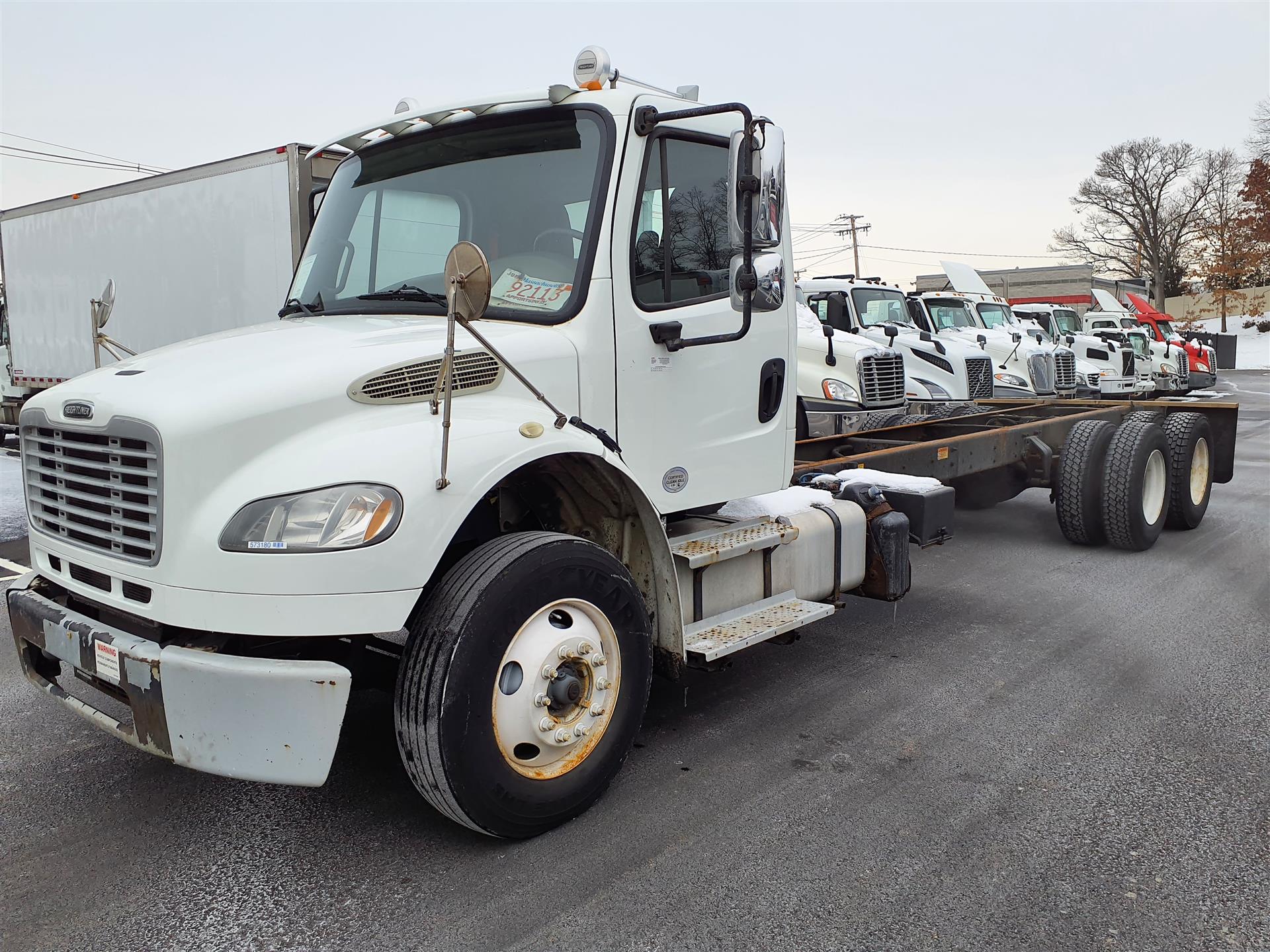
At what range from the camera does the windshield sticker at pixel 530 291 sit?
3713 mm

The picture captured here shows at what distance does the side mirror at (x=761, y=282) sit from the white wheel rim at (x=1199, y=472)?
6158 mm

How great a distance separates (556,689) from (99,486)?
5.04ft

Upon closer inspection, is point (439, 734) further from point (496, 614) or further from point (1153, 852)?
A: point (1153, 852)

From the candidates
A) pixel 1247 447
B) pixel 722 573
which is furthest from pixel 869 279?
pixel 722 573

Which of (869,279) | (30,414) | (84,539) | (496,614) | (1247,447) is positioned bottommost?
(1247,447)

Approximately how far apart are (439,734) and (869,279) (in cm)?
1414

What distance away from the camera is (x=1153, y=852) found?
3.25 meters

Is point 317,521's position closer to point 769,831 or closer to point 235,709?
point 235,709

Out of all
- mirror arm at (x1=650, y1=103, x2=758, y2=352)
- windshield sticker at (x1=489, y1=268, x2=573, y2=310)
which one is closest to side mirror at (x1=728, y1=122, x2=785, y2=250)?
mirror arm at (x1=650, y1=103, x2=758, y2=352)

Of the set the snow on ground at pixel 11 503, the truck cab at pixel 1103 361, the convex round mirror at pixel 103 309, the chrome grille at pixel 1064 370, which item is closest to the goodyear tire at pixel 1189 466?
the convex round mirror at pixel 103 309

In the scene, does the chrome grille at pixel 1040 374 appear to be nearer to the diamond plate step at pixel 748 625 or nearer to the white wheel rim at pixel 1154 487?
the white wheel rim at pixel 1154 487

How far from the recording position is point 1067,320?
2617cm

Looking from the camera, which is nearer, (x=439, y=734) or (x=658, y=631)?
(x=439, y=734)

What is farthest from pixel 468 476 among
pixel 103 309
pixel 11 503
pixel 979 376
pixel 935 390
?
pixel 979 376
